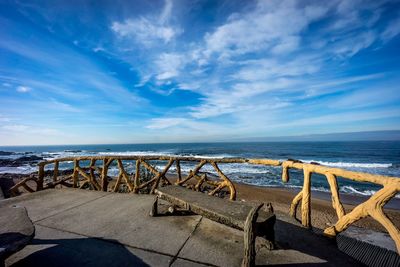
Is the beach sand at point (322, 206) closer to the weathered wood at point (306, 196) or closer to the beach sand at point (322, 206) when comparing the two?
the beach sand at point (322, 206)

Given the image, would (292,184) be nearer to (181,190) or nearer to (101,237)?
(181,190)

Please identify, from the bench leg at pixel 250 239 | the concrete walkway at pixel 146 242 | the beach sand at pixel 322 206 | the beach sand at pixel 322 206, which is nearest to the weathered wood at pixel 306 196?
the concrete walkway at pixel 146 242

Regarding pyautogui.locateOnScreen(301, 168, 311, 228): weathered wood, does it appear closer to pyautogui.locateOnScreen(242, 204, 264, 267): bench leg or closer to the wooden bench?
the wooden bench

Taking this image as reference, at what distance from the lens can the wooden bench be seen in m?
2.14

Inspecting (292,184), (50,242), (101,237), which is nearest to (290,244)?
(101,237)

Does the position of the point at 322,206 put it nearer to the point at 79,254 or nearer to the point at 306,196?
the point at 306,196

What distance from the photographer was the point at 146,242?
9.27 ft

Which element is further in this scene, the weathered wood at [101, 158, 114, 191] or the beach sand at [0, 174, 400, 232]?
the beach sand at [0, 174, 400, 232]

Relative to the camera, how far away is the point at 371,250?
3455 mm

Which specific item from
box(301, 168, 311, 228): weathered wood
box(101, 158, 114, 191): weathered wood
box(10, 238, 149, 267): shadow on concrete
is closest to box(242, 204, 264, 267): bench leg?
box(10, 238, 149, 267): shadow on concrete

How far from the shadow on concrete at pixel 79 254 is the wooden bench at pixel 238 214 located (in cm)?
96

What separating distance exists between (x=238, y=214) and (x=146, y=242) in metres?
1.35

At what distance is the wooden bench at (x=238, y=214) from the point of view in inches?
84.4

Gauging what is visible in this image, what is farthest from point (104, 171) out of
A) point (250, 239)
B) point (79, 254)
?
point (250, 239)
